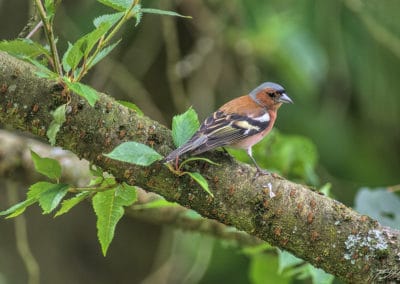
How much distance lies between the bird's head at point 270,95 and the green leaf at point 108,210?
1968 mm

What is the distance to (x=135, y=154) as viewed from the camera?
215cm

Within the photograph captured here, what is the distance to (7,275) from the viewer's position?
576cm

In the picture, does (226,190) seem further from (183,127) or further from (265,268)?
(265,268)

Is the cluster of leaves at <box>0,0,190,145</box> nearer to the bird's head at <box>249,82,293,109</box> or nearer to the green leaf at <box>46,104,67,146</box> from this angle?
the green leaf at <box>46,104,67,146</box>

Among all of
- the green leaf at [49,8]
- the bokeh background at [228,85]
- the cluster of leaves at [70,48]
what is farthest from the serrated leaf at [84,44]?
the bokeh background at [228,85]

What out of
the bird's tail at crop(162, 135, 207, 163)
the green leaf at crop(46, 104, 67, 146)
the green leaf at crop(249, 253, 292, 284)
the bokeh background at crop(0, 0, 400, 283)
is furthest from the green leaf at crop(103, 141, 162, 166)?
the bokeh background at crop(0, 0, 400, 283)

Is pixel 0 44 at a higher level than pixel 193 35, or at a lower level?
higher

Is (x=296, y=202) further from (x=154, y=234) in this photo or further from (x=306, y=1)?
(x=154, y=234)

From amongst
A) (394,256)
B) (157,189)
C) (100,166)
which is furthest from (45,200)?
(394,256)

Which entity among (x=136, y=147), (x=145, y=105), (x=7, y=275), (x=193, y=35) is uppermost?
(x=136, y=147)

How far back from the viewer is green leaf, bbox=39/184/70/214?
217cm

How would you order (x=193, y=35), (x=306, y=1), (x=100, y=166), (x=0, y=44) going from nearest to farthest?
(x=0, y=44), (x=100, y=166), (x=306, y=1), (x=193, y=35)

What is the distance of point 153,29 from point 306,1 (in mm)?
1526

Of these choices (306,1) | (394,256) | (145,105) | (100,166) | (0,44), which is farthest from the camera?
(145,105)
